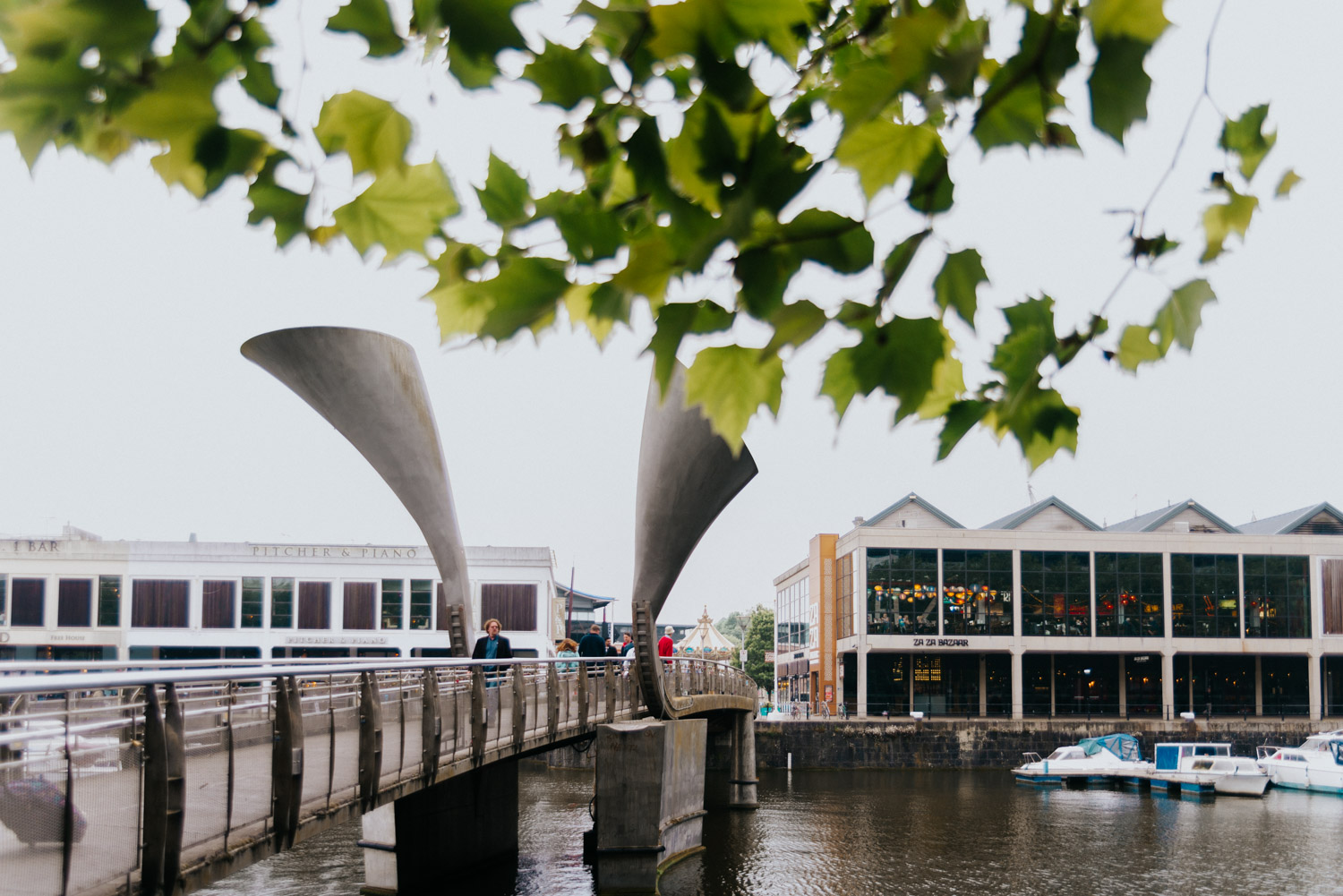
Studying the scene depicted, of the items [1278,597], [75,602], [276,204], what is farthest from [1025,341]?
[1278,597]

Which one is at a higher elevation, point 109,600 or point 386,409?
point 386,409

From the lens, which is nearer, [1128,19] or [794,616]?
[1128,19]

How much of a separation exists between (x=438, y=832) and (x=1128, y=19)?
18.5 m

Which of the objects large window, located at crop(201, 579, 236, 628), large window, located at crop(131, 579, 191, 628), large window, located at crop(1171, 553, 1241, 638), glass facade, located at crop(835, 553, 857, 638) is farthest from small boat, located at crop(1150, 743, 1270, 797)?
large window, located at crop(131, 579, 191, 628)

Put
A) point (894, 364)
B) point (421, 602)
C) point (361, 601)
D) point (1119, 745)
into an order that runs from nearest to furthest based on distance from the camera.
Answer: point (894, 364) → point (1119, 745) → point (361, 601) → point (421, 602)

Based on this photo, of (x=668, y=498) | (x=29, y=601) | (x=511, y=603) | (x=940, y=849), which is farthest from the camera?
(x=511, y=603)

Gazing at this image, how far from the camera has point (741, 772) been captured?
32.9m

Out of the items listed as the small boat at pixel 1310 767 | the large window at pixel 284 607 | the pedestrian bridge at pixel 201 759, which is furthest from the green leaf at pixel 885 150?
the large window at pixel 284 607

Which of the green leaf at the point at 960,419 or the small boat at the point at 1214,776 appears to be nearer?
the green leaf at the point at 960,419

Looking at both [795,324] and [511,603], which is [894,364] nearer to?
[795,324]

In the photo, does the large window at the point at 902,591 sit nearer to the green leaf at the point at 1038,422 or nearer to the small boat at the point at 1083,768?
the small boat at the point at 1083,768

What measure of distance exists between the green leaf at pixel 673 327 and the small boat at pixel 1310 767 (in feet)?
143

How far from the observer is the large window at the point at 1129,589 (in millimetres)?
56812

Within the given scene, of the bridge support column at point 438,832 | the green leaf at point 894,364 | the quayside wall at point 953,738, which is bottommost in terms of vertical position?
the quayside wall at point 953,738
